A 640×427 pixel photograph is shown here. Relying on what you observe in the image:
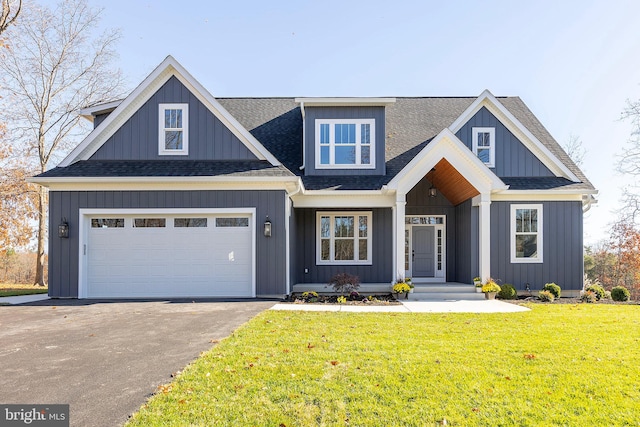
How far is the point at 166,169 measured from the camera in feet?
38.9

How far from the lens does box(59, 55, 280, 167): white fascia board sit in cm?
1202

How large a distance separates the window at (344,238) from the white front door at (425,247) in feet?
5.45

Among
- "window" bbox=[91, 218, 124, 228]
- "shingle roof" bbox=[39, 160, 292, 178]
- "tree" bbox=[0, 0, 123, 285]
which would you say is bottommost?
"window" bbox=[91, 218, 124, 228]

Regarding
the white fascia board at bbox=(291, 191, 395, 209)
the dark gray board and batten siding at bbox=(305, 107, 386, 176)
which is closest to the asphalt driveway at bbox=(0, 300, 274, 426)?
the white fascia board at bbox=(291, 191, 395, 209)

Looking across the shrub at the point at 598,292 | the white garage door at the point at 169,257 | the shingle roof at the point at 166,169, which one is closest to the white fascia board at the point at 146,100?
the shingle roof at the point at 166,169

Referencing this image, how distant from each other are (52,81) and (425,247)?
21939mm

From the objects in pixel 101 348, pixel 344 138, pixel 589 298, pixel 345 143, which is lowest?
pixel 589 298

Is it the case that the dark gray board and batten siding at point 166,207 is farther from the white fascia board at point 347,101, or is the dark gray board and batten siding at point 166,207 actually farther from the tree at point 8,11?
the tree at point 8,11

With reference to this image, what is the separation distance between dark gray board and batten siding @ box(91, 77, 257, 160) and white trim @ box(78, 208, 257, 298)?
162cm

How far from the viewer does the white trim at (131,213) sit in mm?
11680

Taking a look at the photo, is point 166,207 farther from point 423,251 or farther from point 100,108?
point 423,251

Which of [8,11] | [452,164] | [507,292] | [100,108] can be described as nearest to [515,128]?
[452,164]

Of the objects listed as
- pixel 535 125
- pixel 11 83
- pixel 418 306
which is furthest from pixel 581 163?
pixel 11 83

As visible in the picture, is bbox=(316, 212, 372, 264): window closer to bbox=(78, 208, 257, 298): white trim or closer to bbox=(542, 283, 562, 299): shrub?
bbox=(78, 208, 257, 298): white trim
